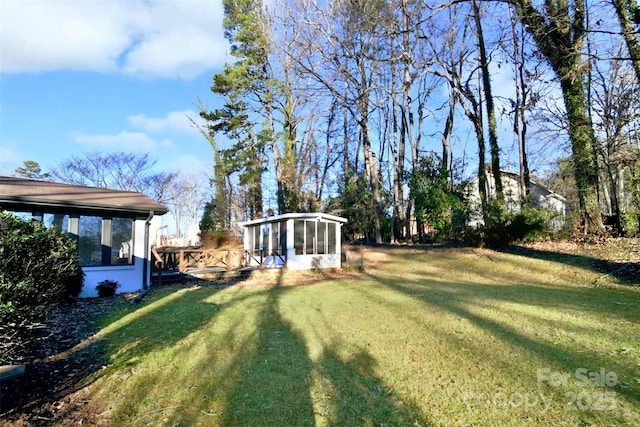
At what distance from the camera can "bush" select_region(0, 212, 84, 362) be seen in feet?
11.2

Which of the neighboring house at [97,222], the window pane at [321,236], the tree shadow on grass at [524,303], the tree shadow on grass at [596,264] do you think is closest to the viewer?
the tree shadow on grass at [524,303]

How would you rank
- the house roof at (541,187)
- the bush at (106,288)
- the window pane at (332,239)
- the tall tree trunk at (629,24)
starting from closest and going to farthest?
the tall tree trunk at (629,24) → the bush at (106,288) → the window pane at (332,239) → the house roof at (541,187)

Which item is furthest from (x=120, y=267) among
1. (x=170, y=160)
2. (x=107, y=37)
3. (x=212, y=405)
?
(x=170, y=160)

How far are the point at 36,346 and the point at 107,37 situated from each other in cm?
877

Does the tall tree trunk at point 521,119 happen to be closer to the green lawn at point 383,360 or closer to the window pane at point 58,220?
the green lawn at point 383,360

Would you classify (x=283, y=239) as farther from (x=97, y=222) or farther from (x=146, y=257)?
(x=97, y=222)

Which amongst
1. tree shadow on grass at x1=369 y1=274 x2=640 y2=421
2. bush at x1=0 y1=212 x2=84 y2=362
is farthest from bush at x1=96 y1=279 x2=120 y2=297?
tree shadow on grass at x1=369 y1=274 x2=640 y2=421

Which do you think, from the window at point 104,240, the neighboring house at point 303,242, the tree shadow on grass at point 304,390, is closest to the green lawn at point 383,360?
the tree shadow on grass at point 304,390

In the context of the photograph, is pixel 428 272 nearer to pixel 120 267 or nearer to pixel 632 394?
pixel 632 394

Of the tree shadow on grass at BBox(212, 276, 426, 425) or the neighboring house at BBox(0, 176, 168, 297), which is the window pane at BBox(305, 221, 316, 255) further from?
the tree shadow on grass at BBox(212, 276, 426, 425)

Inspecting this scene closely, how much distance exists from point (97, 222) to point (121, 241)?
2.64 feet

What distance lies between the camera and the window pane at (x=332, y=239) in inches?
560
